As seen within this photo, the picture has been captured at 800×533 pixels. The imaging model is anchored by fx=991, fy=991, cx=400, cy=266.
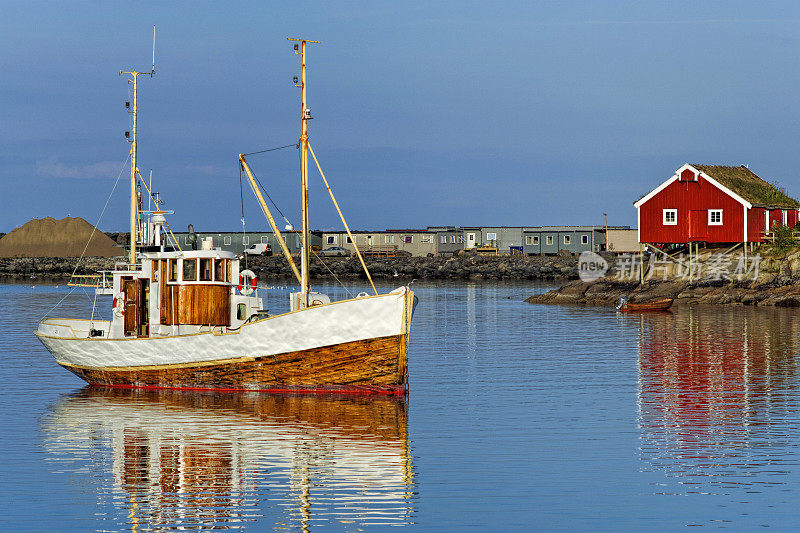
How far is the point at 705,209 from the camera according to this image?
71875 mm

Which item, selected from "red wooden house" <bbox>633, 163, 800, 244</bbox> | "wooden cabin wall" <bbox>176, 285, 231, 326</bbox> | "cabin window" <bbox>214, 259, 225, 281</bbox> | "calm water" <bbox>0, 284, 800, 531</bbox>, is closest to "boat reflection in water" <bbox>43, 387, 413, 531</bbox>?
"calm water" <bbox>0, 284, 800, 531</bbox>

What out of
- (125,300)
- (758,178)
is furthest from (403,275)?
(125,300)

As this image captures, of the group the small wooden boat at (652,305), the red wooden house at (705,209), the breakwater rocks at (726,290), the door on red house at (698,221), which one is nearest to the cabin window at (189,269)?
the small wooden boat at (652,305)

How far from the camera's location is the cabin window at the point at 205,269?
95.9 feet

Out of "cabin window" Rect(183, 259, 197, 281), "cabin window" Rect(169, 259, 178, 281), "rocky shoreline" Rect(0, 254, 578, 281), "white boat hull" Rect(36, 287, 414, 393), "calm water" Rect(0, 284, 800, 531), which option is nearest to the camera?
"calm water" Rect(0, 284, 800, 531)

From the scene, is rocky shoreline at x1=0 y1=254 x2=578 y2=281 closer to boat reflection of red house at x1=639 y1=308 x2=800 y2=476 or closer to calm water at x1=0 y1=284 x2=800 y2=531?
boat reflection of red house at x1=639 y1=308 x2=800 y2=476

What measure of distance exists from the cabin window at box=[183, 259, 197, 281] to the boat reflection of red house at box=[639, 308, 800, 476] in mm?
13395

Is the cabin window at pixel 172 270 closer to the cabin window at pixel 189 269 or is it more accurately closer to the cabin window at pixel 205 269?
the cabin window at pixel 189 269

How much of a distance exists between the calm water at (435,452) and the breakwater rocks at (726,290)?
33.4 meters

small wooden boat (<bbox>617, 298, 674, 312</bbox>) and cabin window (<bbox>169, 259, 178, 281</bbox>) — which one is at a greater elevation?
cabin window (<bbox>169, 259, 178, 281</bbox>)

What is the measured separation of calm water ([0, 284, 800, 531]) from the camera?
1698 cm

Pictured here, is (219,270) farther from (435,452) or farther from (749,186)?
(749,186)

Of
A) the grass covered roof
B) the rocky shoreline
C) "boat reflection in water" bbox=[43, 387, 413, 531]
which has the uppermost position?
the grass covered roof

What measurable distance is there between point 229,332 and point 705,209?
5174 centimetres
